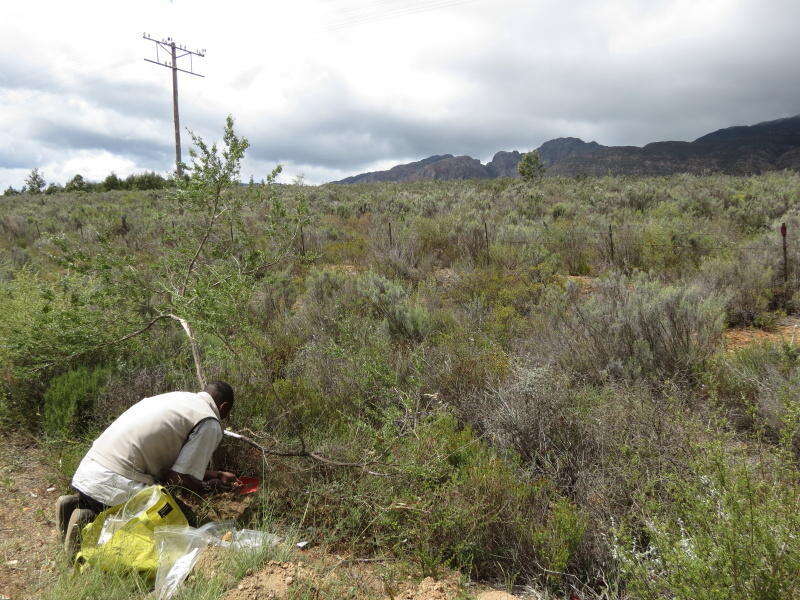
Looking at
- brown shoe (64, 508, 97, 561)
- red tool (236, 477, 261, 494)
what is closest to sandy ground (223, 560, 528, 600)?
red tool (236, 477, 261, 494)

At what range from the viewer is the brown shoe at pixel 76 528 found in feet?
10.9

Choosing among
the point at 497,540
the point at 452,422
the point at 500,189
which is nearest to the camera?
the point at 497,540

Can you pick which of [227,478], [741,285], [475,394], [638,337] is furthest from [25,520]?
[741,285]

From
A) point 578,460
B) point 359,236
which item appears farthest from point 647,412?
point 359,236

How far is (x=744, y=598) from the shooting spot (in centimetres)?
197

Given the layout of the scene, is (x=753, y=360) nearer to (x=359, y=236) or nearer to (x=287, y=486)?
(x=287, y=486)

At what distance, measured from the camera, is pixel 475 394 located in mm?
4688

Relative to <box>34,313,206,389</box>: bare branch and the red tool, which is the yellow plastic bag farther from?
<box>34,313,206,389</box>: bare branch

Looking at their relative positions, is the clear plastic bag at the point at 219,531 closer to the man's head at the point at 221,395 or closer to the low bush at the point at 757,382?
the man's head at the point at 221,395

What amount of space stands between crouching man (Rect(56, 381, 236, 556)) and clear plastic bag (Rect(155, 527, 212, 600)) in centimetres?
55

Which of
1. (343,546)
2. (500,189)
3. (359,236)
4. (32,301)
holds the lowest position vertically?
(343,546)

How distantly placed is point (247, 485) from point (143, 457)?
0.83 m

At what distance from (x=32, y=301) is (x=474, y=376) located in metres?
5.09

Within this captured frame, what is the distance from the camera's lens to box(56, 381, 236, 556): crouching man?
3475mm
